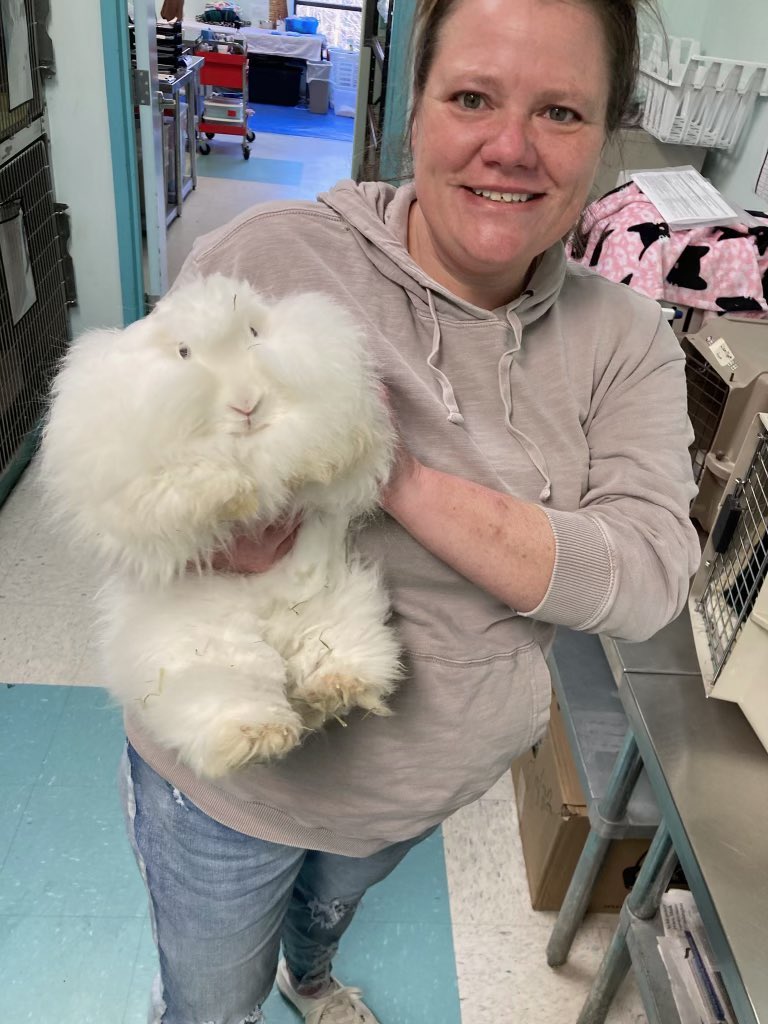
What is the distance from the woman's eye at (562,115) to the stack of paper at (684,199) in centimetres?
96

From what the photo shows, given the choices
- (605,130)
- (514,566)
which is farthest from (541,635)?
(605,130)

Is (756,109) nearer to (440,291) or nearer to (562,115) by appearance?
(562,115)

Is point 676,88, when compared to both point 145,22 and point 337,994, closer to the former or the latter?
point 145,22

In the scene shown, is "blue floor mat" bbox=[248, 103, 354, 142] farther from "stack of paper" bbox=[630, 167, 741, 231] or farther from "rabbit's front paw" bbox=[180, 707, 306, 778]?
"rabbit's front paw" bbox=[180, 707, 306, 778]

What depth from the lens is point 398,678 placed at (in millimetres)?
880

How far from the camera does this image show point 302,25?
400 inches

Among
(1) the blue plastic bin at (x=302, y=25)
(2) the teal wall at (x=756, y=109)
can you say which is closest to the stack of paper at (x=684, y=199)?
(2) the teal wall at (x=756, y=109)

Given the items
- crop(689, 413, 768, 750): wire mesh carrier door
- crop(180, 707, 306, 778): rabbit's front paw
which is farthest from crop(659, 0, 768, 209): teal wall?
crop(180, 707, 306, 778): rabbit's front paw

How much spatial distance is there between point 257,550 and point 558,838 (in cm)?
110

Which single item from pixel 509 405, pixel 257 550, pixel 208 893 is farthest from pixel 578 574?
pixel 208 893

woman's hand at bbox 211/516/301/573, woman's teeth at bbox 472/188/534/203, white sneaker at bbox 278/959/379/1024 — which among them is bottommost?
white sneaker at bbox 278/959/379/1024

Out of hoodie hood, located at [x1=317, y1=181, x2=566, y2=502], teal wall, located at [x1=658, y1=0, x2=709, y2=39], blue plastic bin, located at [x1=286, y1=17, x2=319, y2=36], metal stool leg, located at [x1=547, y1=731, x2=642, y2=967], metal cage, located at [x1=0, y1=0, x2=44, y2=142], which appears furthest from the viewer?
blue plastic bin, located at [x1=286, y1=17, x2=319, y2=36]

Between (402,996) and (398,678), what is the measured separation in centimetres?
101

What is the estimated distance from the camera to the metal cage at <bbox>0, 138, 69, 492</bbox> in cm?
250
